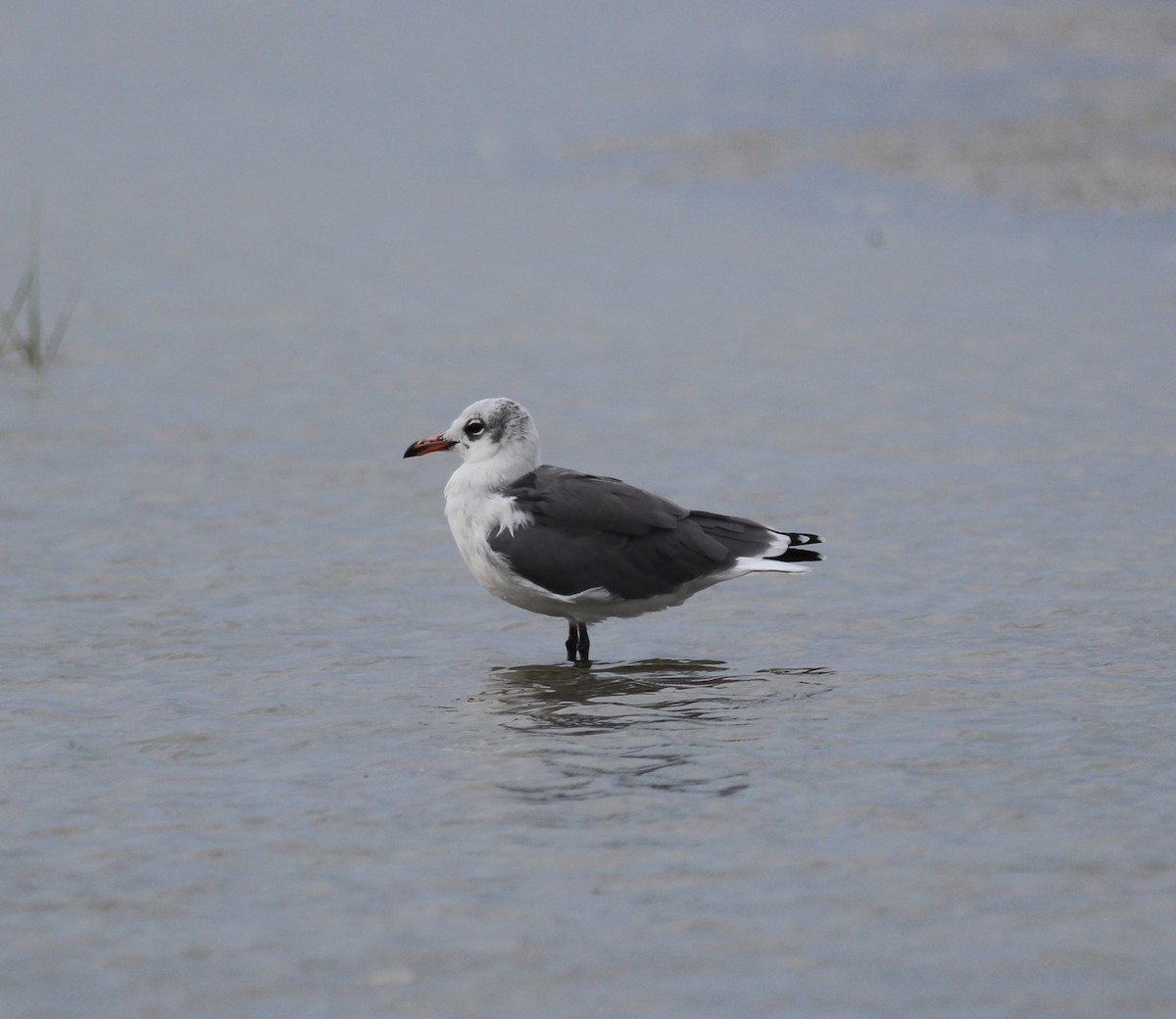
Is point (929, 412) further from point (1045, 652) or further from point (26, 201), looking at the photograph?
point (26, 201)

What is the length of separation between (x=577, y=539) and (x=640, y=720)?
3.72 ft

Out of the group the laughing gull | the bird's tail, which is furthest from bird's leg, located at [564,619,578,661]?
the bird's tail

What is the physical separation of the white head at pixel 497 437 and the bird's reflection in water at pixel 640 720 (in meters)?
0.95

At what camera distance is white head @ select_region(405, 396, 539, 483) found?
887cm

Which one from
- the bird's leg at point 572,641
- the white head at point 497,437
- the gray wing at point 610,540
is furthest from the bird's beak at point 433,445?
the bird's leg at point 572,641

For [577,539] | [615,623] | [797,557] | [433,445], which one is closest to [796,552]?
[797,557]

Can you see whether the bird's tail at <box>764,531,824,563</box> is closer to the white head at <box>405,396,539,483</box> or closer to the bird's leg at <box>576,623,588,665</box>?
the bird's leg at <box>576,623,588,665</box>

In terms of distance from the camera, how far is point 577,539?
336 inches

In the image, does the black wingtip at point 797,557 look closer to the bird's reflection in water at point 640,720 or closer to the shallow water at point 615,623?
the shallow water at point 615,623

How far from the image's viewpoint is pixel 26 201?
2547 centimetres

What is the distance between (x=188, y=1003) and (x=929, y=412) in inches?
371

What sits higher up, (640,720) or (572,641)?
(572,641)

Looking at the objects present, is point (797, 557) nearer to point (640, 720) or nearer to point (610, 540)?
point (610, 540)

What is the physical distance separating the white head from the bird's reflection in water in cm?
95
